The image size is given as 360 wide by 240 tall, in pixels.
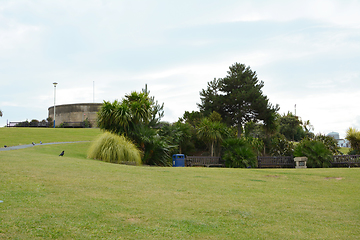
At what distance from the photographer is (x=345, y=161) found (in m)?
18.3

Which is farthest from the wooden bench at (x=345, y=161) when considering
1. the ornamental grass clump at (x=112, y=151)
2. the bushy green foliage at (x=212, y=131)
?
the ornamental grass clump at (x=112, y=151)

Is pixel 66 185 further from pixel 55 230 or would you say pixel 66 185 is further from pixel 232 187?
pixel 232 187

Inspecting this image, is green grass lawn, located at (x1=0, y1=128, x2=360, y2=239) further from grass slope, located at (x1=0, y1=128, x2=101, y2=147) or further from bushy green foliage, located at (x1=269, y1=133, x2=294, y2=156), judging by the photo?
bushy green foliage, located at (x1=269, y1=133, x2=294, y2=156)

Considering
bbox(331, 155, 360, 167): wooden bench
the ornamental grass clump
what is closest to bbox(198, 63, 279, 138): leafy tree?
bbox(331, 155, 360, 167): wooden bench

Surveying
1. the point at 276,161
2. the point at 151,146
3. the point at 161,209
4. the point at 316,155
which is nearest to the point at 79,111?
the point at 151,146

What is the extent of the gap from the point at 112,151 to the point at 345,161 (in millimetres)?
13870

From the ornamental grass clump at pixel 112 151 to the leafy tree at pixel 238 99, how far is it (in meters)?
23.1

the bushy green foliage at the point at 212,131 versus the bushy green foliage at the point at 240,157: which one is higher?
the bushy green foliage at the point at 212,131

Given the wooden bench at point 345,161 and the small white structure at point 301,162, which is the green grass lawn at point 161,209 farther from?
the wooden bench at point 345,161

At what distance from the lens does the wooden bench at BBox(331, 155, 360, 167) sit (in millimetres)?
18188

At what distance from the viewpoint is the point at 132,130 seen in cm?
1800

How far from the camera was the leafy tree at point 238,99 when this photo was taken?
120 ft

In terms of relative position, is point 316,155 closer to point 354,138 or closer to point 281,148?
point 281,148

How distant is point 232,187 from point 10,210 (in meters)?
5.14
